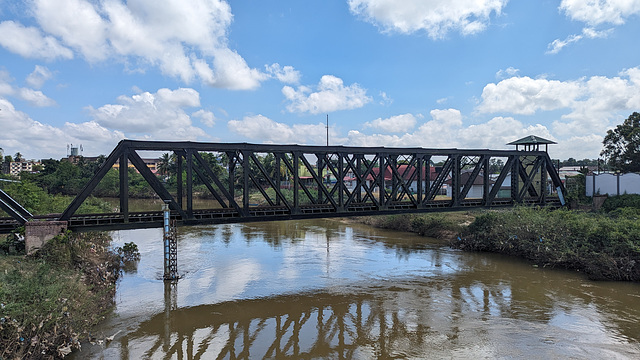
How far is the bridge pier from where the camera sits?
1697 cm

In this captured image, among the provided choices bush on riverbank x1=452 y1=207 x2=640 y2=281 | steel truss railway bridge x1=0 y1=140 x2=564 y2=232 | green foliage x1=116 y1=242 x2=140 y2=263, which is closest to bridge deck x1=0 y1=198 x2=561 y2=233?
steel truss railway bridge x1=0 y1=140 x2=564 y2=232

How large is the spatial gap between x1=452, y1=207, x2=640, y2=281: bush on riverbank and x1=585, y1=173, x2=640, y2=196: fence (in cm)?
662

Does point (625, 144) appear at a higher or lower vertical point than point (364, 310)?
higher

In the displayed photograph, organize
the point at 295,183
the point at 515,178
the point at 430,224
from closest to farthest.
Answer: the point at 295,183, the point at 515,178, the point at 430,224

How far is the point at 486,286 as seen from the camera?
67.6 feet

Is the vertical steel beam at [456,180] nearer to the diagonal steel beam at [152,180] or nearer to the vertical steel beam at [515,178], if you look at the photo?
the vertical steel beam at [515,178]

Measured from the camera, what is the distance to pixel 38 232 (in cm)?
1717

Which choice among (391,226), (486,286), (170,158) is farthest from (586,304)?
(170,158)

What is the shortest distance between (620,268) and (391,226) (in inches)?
836

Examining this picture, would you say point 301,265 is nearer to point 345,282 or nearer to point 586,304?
point 345,282

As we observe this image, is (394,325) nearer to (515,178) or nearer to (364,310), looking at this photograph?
(364,310)

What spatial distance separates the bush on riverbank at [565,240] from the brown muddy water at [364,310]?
39.8 inches

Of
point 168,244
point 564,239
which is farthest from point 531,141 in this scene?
point 168,244

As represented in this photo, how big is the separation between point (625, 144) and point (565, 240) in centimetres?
2477
